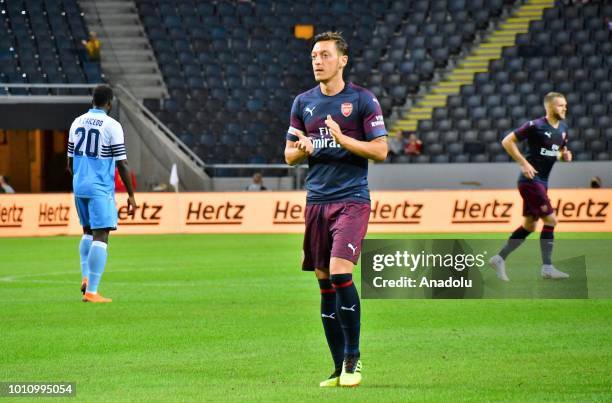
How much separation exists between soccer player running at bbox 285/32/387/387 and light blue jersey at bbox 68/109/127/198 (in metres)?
5.44

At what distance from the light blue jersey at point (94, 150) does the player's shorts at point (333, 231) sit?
5546mm

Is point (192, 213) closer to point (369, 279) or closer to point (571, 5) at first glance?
point (571, 5)

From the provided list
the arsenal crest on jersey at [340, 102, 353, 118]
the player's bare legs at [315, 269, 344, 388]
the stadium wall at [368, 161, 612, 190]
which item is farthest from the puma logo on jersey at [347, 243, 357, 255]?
the stadium wall at [368, 161, 612, 190]

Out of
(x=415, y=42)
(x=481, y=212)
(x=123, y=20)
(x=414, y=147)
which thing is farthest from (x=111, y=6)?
(x=481, y=212)

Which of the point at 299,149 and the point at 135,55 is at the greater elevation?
the point at 299,149

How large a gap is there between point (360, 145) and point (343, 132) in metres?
0.21

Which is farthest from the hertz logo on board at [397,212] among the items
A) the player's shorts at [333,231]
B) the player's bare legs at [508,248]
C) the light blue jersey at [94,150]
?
the player's shorts at [333,231]

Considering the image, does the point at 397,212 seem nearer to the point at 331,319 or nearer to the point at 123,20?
the point at 123,20

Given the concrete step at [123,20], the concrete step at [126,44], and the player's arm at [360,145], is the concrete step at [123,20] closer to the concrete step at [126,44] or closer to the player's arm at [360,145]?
the concrete step at [126,44]

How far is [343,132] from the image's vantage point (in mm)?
8109

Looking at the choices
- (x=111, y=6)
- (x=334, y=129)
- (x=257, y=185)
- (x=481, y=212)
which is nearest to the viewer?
(x=334, y=129)

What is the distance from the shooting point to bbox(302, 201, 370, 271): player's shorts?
8.00m

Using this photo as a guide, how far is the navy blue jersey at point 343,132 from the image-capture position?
8102mm

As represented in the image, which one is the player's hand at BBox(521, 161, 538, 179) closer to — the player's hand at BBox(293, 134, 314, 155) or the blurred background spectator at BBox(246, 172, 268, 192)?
the player's hand at BBox(293, 134, 314, 155)
